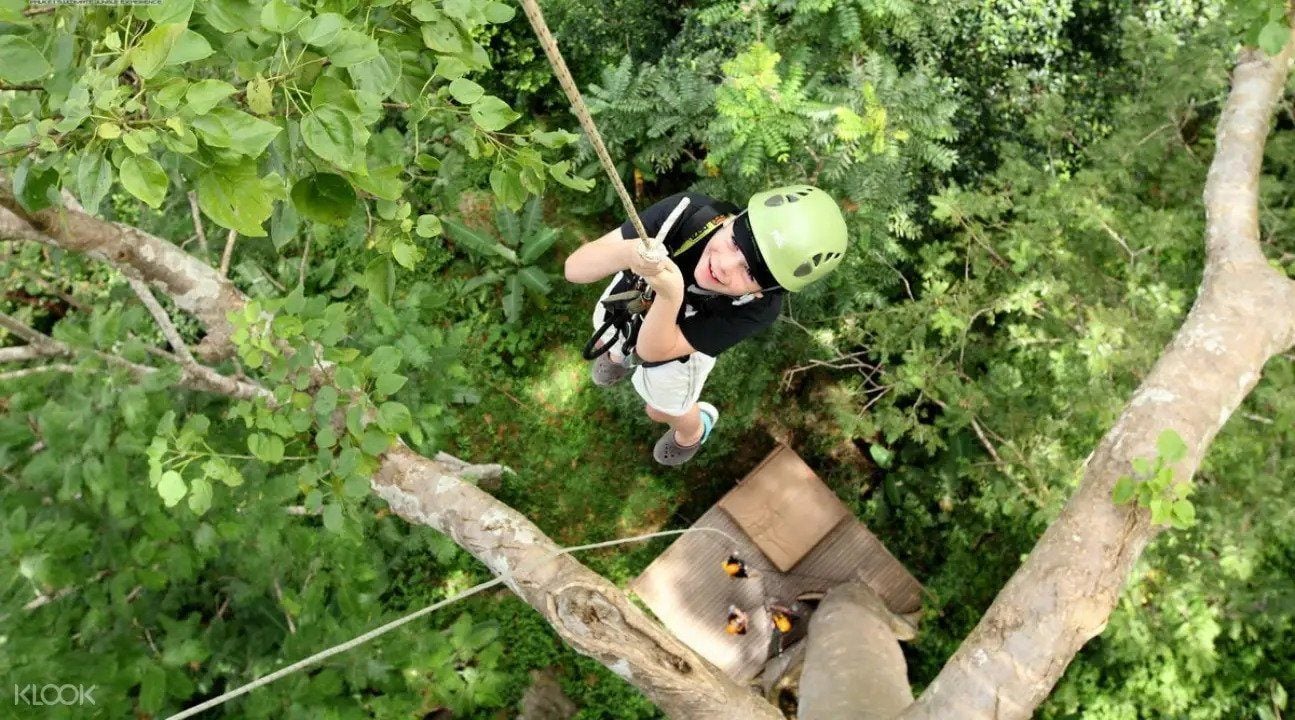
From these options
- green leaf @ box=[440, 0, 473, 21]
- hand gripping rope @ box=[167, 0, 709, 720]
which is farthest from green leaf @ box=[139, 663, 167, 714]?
green leaf @ box=[440, 0, 473, 21]

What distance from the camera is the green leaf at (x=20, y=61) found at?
4.51 ft

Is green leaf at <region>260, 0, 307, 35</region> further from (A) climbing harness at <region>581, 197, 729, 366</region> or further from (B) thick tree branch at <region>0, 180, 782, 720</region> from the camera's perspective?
(A) climbing harness at <region>581, 197, 729, 366</region>

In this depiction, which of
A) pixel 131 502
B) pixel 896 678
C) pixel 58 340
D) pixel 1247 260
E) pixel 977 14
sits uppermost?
pixel 977 14

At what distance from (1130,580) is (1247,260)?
2.15 meters

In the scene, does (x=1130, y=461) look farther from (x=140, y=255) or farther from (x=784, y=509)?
(x=140, y=255)

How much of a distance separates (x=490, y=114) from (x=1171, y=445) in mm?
2801

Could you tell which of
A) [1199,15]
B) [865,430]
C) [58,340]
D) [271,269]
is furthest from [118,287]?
[1199,15]

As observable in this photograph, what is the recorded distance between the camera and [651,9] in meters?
6.07

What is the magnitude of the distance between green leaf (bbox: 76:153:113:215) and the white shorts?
2.63 m

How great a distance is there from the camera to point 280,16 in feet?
4.64

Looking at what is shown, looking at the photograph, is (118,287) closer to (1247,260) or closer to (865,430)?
(865,430)

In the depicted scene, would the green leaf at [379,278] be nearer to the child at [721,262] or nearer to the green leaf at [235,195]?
the green leaf at [235,195]

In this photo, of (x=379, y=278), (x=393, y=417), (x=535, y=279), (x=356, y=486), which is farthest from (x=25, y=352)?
(x=535, y=279)

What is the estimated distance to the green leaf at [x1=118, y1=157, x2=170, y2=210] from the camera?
1.35m
